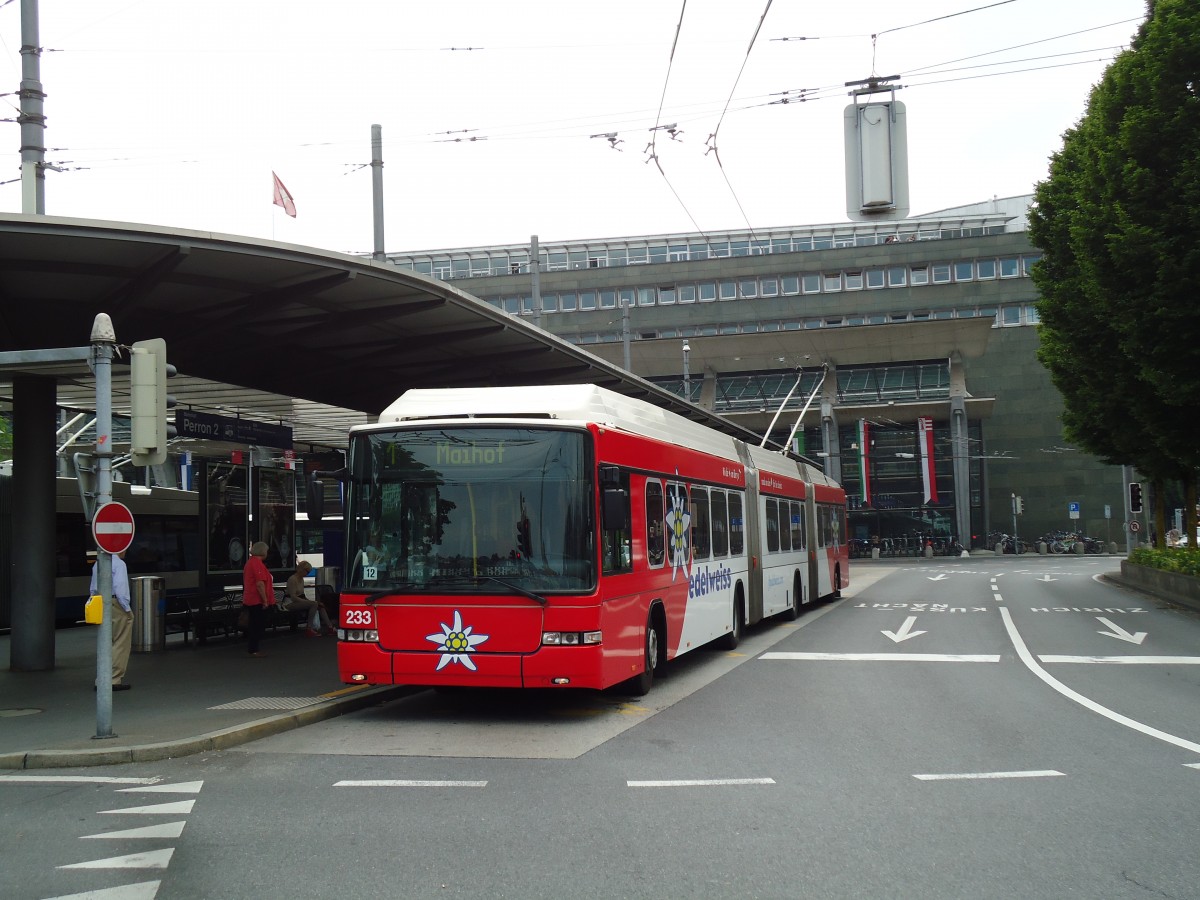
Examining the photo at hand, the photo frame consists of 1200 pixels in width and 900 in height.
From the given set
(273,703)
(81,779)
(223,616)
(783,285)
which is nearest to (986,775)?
(81,779)

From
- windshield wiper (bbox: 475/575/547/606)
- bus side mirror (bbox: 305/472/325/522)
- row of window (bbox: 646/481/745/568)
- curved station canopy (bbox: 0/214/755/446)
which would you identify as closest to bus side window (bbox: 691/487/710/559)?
row of window (bbox: 646/481/745/568)

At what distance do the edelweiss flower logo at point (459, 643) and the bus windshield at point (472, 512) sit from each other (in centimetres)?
32

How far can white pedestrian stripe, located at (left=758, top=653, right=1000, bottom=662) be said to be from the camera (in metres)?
15.4

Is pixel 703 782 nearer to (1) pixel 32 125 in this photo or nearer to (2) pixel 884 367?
(1) pixel 32 125

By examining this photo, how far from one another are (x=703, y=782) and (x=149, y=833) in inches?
137

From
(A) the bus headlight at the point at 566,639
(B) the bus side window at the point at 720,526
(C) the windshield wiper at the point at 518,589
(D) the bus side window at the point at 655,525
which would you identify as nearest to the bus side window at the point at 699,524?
(B) the bus side window at the point at 720,526

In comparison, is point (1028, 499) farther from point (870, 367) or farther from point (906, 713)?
point (906, 713)

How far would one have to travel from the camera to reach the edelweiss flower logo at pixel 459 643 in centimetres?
1034

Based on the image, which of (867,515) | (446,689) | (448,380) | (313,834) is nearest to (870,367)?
(867,515)

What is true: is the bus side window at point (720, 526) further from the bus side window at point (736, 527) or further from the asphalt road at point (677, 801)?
the asphalt road at point (677, 801)

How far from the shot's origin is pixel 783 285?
6556 centimetres

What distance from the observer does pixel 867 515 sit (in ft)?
215

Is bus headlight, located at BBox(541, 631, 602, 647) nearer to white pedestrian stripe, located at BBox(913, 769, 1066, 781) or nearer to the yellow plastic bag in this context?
white pedestrian stripe, located at BBox(913, 769, 1066, 781)

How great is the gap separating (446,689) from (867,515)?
2169 inches
